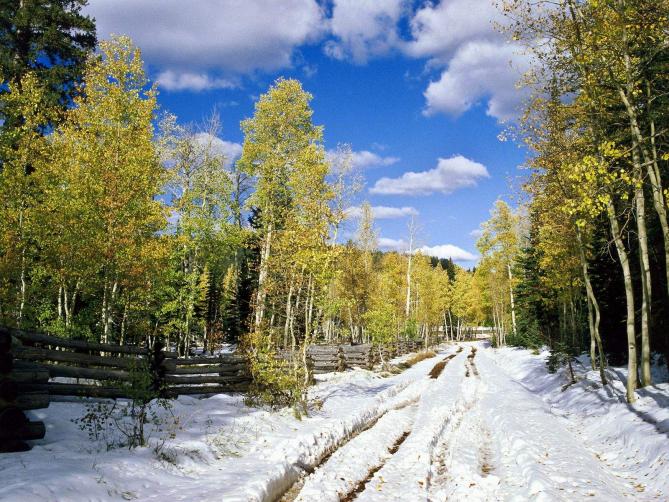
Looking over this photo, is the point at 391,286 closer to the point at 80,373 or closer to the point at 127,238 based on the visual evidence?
the point at 127,238

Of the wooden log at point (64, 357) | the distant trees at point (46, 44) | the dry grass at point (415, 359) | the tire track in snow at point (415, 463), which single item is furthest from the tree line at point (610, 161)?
the distant trees at point (46, 44)

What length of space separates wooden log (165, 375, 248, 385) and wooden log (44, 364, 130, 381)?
2118 mm

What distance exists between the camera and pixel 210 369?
47.6 feet

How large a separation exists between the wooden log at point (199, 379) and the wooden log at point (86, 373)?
212cm

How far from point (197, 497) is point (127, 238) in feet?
38.6

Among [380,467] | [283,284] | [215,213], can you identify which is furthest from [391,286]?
[380,467]

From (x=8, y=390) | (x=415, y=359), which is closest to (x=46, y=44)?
(x=8, y=390)

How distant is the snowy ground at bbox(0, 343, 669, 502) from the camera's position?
681 centimetres

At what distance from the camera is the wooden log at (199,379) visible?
13266mm

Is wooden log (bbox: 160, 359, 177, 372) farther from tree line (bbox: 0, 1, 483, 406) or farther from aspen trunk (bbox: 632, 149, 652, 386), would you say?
aspen trunk (bbox: 632, 149, 652, 386)

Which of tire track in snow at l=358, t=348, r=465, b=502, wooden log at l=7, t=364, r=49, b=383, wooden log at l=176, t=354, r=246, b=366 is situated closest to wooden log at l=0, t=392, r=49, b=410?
wooden log at l=7, t=364, r=49, b=383

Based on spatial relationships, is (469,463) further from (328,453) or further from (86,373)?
(86,373)

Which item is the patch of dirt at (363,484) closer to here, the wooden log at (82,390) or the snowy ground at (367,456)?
the snowy ground at (367,456)

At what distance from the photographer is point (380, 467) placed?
30.2ft
